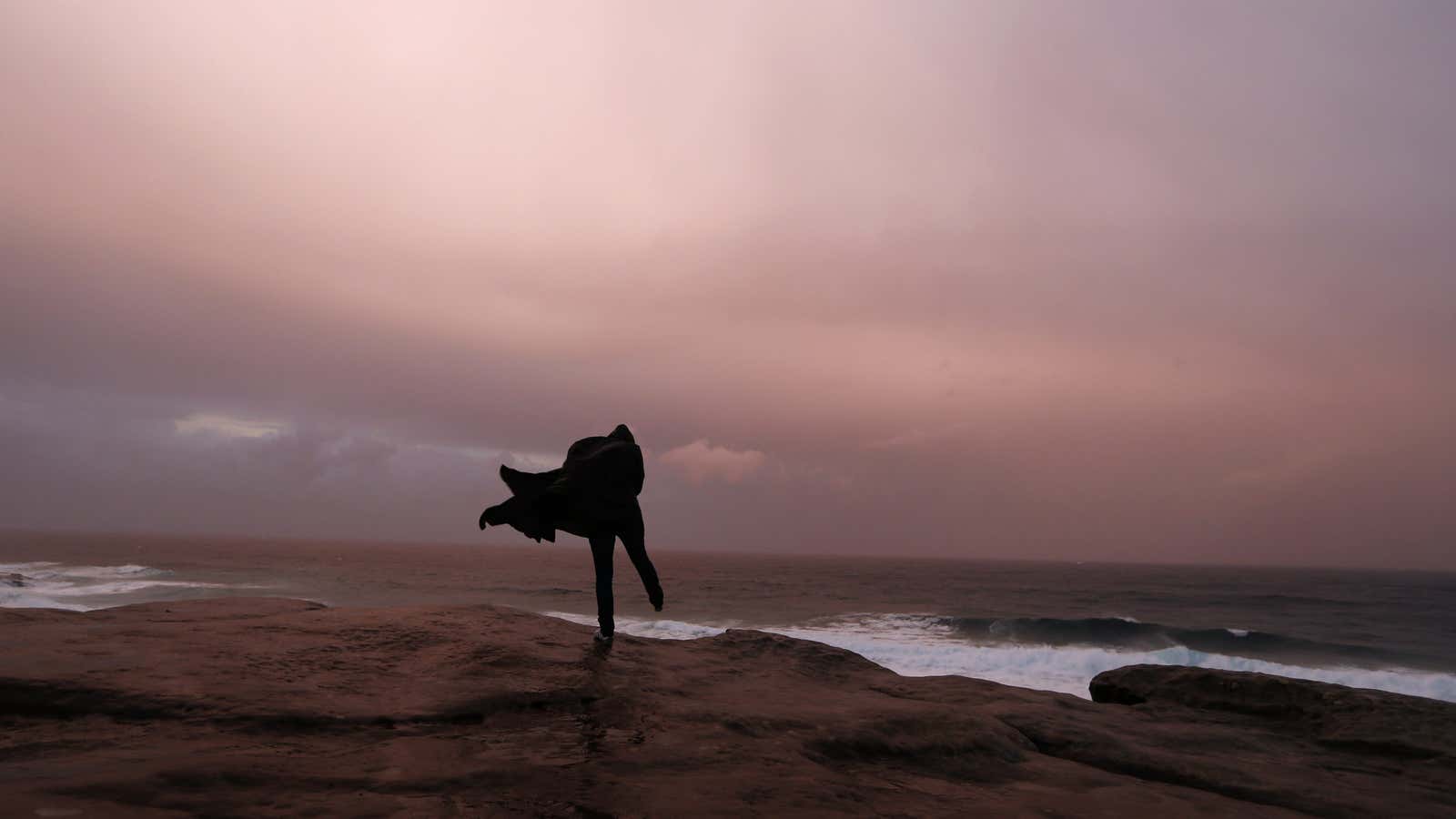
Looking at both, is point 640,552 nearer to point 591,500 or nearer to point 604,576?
point 604,576

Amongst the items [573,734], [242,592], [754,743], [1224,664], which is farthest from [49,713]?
[242,592]

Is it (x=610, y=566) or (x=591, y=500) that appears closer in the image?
(x=591, y=500)

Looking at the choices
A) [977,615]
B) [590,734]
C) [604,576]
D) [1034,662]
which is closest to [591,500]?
[604,576]

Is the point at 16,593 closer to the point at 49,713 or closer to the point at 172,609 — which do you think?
the point at 172,609

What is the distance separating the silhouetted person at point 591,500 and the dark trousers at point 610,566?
1cm

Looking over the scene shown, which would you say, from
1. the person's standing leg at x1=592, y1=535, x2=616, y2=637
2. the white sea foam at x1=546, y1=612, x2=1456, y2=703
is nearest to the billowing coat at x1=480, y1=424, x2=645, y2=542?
the person's standing leg at x1=592, y1=535, x2=616, y2=637

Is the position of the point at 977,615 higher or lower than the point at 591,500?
lower

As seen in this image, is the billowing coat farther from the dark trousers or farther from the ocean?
the ocean

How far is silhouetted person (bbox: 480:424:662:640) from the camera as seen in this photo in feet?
27.3

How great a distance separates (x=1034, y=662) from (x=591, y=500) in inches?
946

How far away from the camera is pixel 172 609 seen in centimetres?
934

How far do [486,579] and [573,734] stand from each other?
70.6 m

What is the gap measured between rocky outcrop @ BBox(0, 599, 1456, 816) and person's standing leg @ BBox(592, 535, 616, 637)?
1.41 ft

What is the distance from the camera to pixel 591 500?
27.5ft
